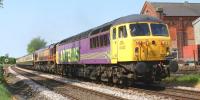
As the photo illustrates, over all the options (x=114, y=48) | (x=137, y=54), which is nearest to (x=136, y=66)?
(x=137, y=54)

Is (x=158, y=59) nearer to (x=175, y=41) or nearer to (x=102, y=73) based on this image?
(x=102, y=73)

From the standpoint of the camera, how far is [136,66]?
1894 cm

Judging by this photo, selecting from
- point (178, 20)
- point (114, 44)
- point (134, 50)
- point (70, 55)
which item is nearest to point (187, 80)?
point (114, 44)

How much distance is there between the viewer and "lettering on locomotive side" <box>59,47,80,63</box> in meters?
29.7

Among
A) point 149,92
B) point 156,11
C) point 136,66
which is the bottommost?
point 149,92

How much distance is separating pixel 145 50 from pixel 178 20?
146ft

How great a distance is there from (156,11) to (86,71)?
119ft

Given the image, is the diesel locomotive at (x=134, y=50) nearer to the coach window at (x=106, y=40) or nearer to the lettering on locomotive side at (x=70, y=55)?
the coach window at (x=106, y=40)

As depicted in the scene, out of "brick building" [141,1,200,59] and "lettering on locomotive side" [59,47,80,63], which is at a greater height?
"brick building" [141,1,200,59]

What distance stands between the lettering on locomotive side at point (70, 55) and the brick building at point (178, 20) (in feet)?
92.5

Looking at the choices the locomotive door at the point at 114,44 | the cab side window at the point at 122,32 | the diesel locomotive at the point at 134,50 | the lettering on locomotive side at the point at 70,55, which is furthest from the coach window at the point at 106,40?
the lettering on locomotive side at the point at 70,55

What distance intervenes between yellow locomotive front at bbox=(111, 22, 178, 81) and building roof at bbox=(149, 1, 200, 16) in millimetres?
42734

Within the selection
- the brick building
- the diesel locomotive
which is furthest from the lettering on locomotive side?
the brick building

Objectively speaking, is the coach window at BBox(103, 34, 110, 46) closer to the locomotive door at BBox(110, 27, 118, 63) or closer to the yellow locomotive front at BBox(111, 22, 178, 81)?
the locomotive door at BBox(110, 27, 118, 63)
